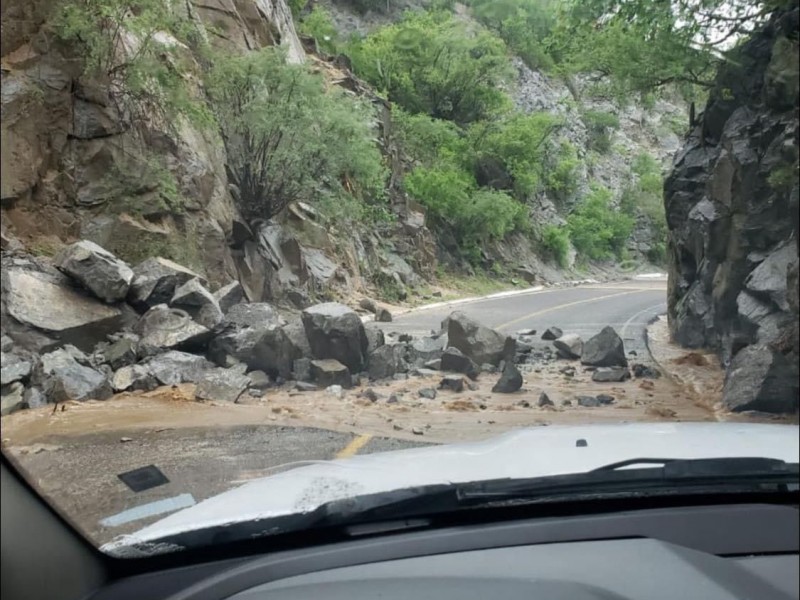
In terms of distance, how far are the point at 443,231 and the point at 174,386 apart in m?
2.57

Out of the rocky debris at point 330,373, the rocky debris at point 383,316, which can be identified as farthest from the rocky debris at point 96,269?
the rocky debris at point 383,316

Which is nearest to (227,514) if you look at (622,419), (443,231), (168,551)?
(168,551)

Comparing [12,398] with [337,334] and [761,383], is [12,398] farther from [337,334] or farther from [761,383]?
[761,383]

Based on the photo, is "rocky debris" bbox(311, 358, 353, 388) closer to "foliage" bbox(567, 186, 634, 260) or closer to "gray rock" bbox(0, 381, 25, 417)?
"foliage" bbox(567, 186, 634, 260)

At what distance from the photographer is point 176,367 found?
602 centimetres

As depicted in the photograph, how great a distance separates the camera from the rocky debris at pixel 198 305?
6293 millimetres

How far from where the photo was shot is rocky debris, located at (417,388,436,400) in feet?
16.8

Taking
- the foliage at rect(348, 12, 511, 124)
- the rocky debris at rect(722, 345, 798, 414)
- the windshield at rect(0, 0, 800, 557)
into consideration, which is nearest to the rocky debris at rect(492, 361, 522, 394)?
the windshield at rect(0, 0, 800, 557)

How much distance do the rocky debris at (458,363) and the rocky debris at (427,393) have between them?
0.22m

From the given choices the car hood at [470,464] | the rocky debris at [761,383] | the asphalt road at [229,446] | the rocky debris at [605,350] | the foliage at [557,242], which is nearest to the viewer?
the car hood at [470,464]

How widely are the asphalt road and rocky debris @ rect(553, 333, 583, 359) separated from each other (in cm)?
12

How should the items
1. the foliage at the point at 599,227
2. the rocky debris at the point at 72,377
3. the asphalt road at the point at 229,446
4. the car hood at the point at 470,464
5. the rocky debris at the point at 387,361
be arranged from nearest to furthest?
the car hood at the point at 470,464 → the asphalt road at the point at 229,446 → the rocky debris at the point at 72,377 → the rocky debris at the point at 387,361 → the foliage at the point at 599,227

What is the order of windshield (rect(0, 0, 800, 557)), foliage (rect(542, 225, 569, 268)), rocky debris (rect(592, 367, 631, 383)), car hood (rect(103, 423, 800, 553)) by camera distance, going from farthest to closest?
foliage (rect(542, 225, 569, 268)), rocky debris (rect(592, 367, 631, 383)), windshield (rect(0, 0, 800, 557)), car hood (rect(103, 423, 800, 553))

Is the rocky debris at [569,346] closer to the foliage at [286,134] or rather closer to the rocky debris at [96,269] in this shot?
the foliage at [286,134]
